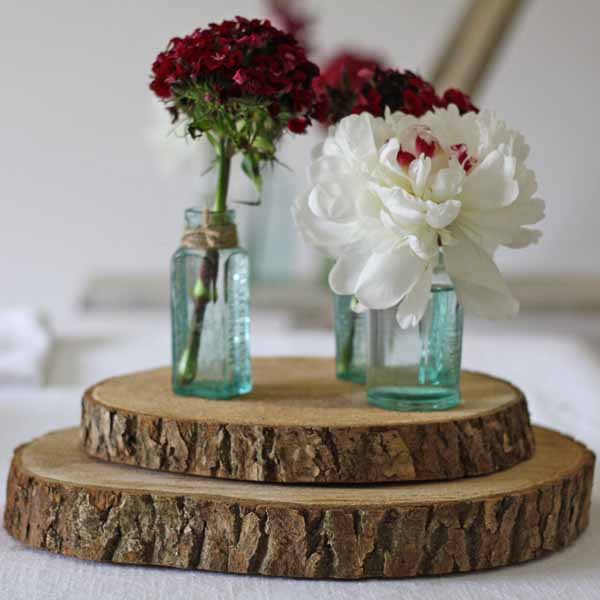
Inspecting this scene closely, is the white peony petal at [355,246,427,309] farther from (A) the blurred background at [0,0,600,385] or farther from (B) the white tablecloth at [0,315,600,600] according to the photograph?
(A) the blurred background at [0,0,600,385]

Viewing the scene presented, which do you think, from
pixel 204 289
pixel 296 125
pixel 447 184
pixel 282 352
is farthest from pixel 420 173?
pixel 282 352

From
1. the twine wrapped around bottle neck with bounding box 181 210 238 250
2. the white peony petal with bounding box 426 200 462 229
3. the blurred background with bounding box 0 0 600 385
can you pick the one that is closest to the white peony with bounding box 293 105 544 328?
the white peony petal with bounding box 426 200 462 229

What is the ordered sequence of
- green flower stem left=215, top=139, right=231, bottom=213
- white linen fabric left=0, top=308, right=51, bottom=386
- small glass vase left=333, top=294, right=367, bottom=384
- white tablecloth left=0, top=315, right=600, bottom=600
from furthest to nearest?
white linen fabric left=0, top=308, right=51, bottom=386, small glass vase left=333, top=294, right=367, bottom=384, green flower stem left=215, top=139, right=231, bottom=213, white tablecloth left=0, top=315, right=600, bottom=600

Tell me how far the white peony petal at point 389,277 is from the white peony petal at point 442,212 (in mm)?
40

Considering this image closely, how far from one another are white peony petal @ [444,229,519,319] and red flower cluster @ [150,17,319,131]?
0.20 meters

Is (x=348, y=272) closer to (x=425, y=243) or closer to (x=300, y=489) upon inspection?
(x=425, y=243)

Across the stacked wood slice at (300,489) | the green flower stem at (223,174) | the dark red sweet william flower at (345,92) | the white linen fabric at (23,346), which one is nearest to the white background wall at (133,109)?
the white linen fabric at (23,346)

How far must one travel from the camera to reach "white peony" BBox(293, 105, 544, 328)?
3.31 ft

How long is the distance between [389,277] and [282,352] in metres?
0.94

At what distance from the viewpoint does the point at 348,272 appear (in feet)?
3.47

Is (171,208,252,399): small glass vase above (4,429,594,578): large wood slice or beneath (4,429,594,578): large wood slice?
above

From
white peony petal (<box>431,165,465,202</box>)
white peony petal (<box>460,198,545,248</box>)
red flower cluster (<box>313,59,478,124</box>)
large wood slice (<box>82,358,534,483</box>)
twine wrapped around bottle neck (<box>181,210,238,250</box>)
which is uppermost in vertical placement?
red flower cluster (<box>313,59,478,124</box>)

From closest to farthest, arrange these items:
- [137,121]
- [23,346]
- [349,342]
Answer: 1. [349,342]
2. [23,346]
3. [137,121]

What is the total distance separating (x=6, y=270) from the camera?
11.6ft
